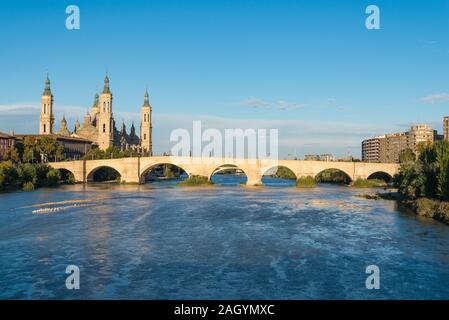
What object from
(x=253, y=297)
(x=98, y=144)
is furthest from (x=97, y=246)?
(x=98, y=144)

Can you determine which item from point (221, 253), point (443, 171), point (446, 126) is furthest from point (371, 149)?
point (221, 253)

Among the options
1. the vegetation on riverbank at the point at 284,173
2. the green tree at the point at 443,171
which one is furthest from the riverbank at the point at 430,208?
the vegetation on riverbank at the point at 284,173

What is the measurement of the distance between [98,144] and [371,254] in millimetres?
89426

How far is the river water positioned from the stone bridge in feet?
97.7

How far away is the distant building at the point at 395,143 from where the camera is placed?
376ft

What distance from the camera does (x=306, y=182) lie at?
60.3 m

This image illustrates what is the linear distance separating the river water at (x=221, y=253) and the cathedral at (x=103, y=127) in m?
69.8

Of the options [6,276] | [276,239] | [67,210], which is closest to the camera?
[6,276]

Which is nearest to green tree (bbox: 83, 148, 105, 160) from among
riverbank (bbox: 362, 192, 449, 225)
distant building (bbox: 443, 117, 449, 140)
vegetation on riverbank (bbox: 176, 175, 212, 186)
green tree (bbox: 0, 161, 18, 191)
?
vegetation on riverbank (bbox: 176, 175, 212, 186)

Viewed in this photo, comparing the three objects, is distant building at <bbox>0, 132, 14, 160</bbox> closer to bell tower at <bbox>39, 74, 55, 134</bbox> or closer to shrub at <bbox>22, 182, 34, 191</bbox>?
shrub at <bbox>22, 182, 34, 191</bbox>

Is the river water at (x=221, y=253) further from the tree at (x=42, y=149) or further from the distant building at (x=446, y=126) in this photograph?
the distant building at (x=446, y=126)

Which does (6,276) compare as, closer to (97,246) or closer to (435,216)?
(97,246)

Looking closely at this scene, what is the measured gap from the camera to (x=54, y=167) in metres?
66.2
